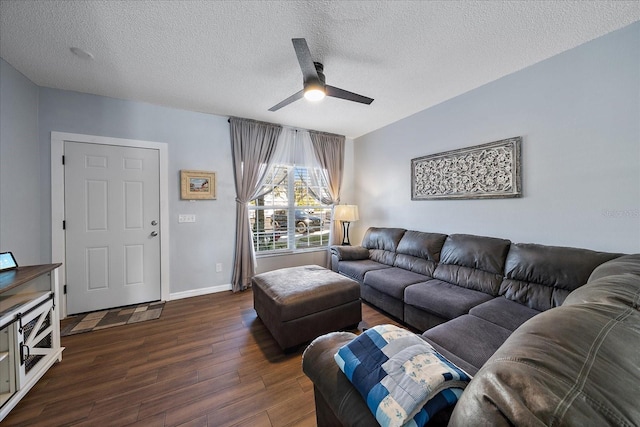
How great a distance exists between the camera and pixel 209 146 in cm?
342

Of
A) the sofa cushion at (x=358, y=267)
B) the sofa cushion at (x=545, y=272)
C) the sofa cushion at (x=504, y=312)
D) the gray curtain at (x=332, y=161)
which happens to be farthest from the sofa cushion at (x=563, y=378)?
the gray curtain at (x=332, y=161)

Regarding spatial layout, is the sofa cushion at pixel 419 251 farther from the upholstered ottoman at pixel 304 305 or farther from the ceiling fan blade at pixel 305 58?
the ceiling fan blade at pixel 305 58

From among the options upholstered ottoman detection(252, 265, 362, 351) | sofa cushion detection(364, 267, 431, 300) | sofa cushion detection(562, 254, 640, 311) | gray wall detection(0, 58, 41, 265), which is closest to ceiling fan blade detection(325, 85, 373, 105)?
Answer: upholstered ottoman detection(252, 265, 362, 351)

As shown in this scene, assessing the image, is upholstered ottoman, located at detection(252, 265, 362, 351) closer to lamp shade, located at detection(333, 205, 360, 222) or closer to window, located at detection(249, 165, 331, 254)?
window, located at detection(249, 165, 331, 254)

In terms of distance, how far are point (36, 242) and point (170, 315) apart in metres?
1.60

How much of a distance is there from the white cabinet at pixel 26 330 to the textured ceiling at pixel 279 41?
188 centimetres

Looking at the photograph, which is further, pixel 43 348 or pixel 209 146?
pixel 209 146

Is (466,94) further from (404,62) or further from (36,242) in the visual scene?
(36,242)

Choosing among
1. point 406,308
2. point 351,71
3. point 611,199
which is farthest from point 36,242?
point 611,199

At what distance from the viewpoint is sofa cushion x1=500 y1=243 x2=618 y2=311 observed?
177cm

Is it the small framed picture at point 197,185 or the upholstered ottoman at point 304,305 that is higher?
the small framed picture at point 197,185

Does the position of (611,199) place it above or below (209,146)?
below

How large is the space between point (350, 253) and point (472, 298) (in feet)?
5.66

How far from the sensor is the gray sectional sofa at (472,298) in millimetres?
518
